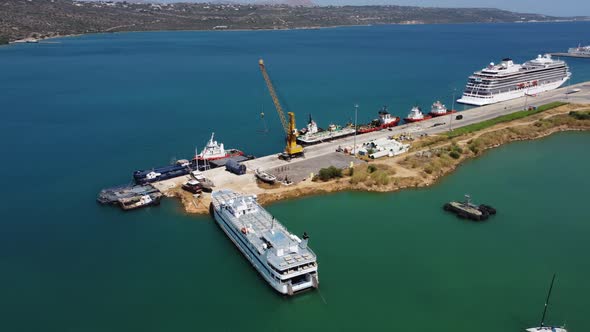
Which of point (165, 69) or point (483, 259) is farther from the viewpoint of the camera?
point (165, 69)

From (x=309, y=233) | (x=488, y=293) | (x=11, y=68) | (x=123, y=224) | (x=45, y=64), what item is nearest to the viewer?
(x=488, y=293)

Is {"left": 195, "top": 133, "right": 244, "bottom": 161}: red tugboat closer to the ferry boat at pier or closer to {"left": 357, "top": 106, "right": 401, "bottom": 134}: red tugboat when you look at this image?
the ferry boat at pier

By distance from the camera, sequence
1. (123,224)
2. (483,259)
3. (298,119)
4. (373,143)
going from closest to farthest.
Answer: (483,259) < (123,224) < (373,143) < (298,119)

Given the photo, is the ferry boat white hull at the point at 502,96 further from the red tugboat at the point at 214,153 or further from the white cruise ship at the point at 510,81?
the red tugboat at the point at 214,153

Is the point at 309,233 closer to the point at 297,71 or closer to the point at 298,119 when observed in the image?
the point at 298,119

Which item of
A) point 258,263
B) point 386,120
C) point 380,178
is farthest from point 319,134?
point 258,263

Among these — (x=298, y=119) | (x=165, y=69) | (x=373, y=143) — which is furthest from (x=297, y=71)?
(x=373, y=143)

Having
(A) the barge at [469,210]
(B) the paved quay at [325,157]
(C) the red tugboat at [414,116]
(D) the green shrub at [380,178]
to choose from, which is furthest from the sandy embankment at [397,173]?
(C) the red tugboat at [414,116]

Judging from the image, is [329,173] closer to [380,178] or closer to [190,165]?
[380,178]
